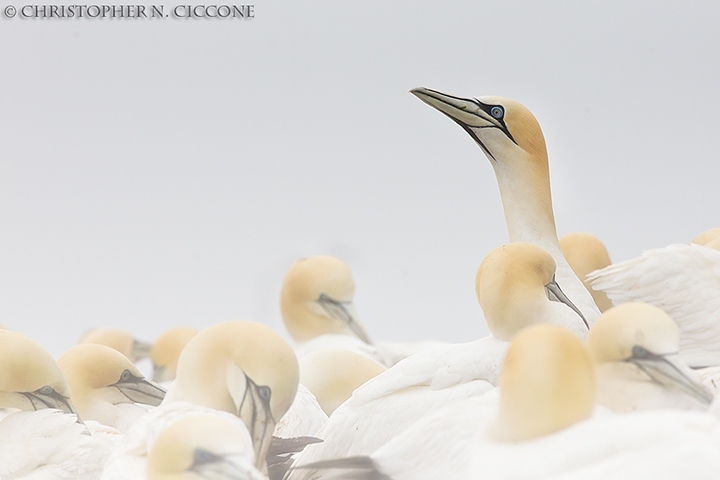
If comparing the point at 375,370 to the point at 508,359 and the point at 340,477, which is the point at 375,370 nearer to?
the point at 340,477

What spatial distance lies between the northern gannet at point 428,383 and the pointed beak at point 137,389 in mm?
1154

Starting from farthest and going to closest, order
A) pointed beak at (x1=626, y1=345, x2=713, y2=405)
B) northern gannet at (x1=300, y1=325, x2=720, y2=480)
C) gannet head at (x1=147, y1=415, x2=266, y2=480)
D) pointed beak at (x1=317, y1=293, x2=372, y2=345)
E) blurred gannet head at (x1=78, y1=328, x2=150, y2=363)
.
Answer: blurred gannet head at (x1=78, y1=328, x2=150, y2=363) → pointed beak at (x1=317, y1=293, x2=372, y2=345) → pointed beak at (x1=626, y1=345, x2=713, y2=405) → gannet head at (x1=147, y1=415, x2=266, y2=480) → northern gannet at (x1=300, y1=325, x2=720, y2=480)

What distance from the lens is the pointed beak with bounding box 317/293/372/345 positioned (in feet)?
25.1

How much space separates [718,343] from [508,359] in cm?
231

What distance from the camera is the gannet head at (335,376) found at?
500cm

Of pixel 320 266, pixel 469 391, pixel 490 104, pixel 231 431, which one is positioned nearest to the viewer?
pixel 231 431

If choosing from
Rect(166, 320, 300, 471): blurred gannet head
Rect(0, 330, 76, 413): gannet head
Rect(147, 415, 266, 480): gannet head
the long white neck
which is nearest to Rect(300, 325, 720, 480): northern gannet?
Rect(147, 415, 266, 480): gannet head

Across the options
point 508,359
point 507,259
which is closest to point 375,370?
point 507,259

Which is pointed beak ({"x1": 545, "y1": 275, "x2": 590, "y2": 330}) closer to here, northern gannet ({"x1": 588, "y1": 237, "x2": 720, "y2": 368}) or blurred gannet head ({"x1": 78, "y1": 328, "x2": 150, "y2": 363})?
northern gannet ({"x1": 588, "y1": 237, "x2": 720, "y2": 368})

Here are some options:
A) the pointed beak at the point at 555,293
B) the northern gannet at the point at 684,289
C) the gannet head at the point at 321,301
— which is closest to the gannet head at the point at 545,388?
the pointed beak at the point at 555,293

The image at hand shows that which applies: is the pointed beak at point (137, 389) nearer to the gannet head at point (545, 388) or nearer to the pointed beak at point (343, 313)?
the gannet head at point (545, 388)

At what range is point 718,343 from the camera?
16.0ft

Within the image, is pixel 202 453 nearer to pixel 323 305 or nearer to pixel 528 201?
pixel 528 201

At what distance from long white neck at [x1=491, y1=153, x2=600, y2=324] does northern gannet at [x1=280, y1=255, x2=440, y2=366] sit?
2428 mm
